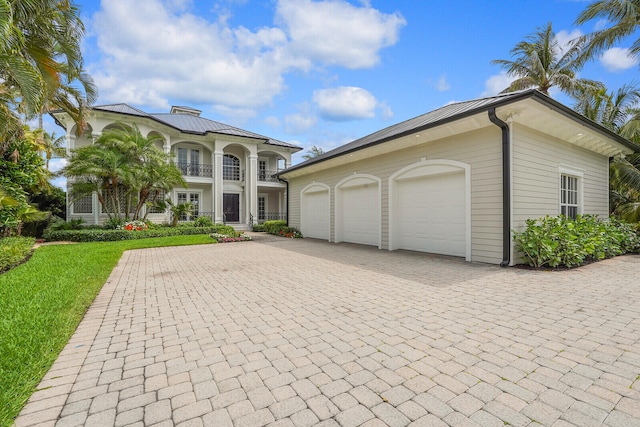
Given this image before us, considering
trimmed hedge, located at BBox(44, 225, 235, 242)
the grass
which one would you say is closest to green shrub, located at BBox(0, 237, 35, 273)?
the grass

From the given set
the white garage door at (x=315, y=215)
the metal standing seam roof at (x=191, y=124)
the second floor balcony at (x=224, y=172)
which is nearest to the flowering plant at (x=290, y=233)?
the white garage door at (x=315, y=215)

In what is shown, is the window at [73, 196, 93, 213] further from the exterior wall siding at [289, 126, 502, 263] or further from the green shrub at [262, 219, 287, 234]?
the exterior wall siding at [289, 126, 502, 263]

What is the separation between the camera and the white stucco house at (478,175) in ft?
21.7

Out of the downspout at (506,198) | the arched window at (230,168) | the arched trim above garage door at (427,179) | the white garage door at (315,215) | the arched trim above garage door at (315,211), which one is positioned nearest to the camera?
the downspout at (506,198)

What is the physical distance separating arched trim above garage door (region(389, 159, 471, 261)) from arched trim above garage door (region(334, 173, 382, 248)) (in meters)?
0.57

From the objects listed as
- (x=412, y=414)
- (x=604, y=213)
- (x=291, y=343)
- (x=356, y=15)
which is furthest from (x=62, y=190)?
(x=604, y=213)

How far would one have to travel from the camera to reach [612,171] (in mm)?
10914

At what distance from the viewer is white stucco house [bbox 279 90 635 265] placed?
21.7 ft

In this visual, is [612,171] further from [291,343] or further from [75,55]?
[75,55]

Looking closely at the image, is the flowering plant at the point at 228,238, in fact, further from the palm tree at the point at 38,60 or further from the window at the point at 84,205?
the window at the point at 84,205

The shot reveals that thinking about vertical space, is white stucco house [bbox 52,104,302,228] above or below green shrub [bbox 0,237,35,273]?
above

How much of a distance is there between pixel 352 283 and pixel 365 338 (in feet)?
7.67

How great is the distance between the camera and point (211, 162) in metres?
20.4

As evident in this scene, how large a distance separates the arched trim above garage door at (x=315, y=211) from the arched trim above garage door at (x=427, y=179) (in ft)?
12.9
